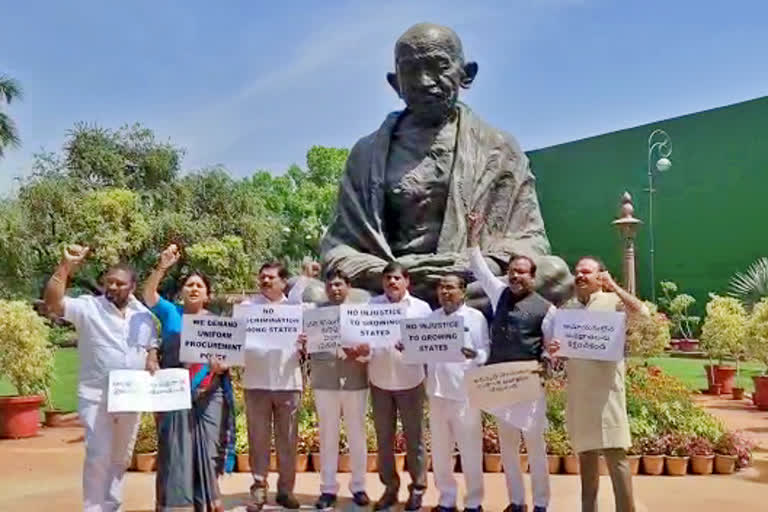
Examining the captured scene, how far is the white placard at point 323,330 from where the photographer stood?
516cm

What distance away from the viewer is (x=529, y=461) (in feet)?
16.6

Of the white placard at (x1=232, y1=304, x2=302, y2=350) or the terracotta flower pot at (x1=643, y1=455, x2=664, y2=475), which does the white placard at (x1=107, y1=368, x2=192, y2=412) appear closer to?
the white placard at (x1=232, y1=304, x2=302, y2=350)

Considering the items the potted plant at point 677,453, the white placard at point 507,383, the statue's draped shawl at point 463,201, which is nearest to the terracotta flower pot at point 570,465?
the potted plant at point 677,453

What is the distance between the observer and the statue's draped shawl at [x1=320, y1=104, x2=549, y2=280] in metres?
7.14

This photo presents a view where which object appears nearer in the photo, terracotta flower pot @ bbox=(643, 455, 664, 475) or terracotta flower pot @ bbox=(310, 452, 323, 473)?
terracotta flower pot @ bbox=(643, 455, 664, 475)

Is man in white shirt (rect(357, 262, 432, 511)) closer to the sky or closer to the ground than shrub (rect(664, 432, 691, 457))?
closer to the sky

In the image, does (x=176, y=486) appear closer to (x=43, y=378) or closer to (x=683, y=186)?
(x=43, y=378)

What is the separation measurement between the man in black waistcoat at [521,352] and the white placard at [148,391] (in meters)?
1.74

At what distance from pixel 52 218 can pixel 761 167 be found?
2003 centimetres

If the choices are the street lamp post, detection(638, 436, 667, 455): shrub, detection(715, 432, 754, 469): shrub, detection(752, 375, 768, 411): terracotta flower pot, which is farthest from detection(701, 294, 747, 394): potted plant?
the street lamp post

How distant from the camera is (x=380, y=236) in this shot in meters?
7.20

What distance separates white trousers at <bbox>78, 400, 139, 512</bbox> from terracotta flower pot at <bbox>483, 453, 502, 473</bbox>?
10.1ft

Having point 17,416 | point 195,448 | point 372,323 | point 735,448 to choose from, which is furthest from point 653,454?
point 17,416

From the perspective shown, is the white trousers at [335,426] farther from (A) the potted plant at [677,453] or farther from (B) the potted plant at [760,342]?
(B) the potted plant at [760,342]
